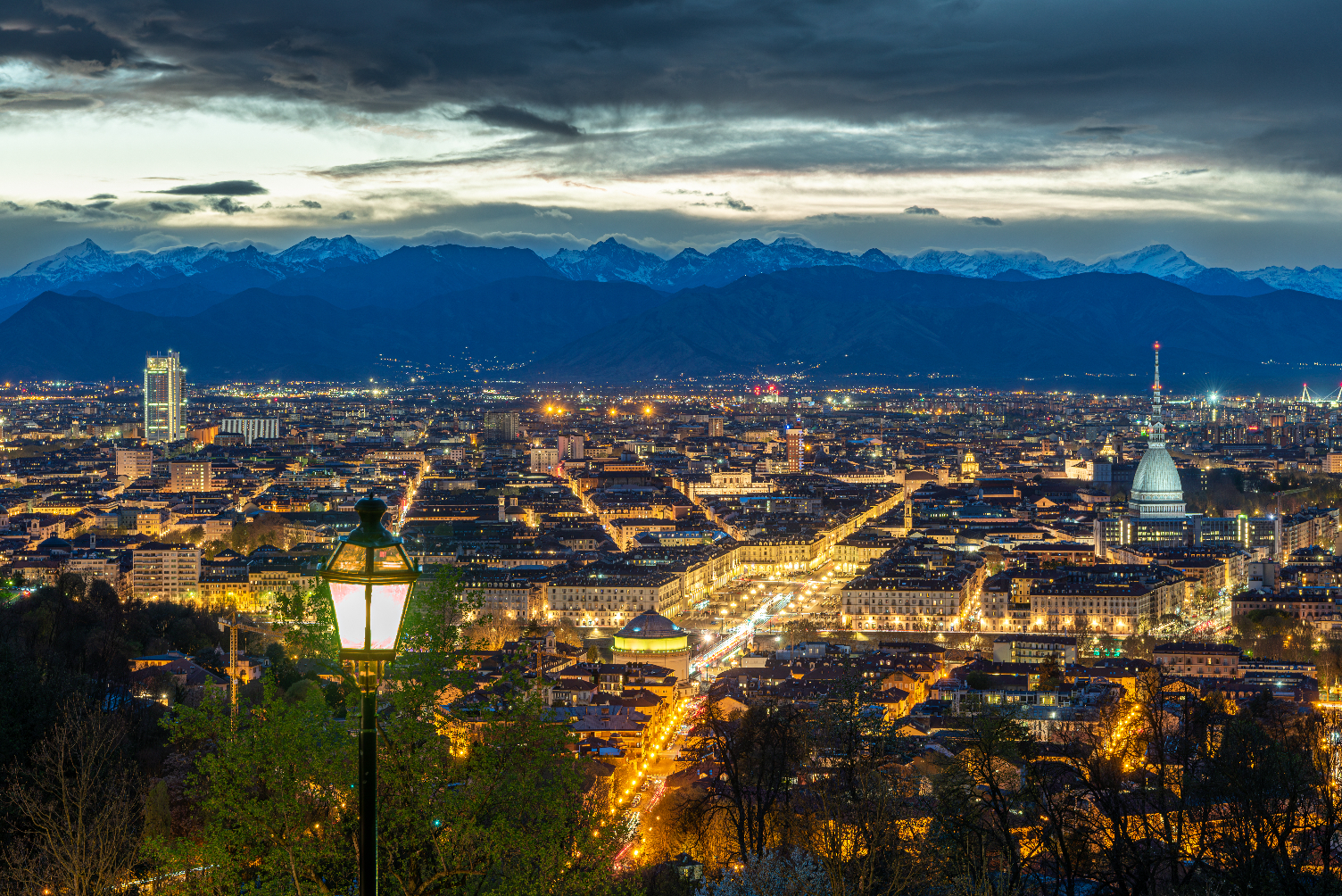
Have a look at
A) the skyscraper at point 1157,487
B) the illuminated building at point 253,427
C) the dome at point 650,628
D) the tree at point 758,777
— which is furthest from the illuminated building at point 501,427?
the tree at point 758,777

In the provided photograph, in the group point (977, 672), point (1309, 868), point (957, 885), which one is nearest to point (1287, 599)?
point (977, 672)

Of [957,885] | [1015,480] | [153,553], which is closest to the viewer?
[957,885]

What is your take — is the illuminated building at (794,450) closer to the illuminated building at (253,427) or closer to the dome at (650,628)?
the illuminated building at (253,427)

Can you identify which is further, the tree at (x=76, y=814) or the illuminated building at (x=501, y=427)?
the illuminated building at (x=501, y=427)

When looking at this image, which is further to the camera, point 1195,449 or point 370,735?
point 1195,449

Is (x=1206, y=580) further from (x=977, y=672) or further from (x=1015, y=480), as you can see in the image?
(x=1015, y=480)

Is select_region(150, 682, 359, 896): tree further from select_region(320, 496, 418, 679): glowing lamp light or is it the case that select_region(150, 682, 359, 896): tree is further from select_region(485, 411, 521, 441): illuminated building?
select_region(485, 411, 521, 441): illuminated building

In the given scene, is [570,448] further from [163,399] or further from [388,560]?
[388,560]
